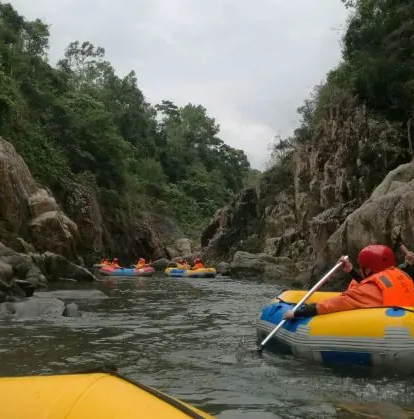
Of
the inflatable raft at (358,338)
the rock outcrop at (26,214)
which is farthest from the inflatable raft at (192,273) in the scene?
the inflatable raft at (358,338)

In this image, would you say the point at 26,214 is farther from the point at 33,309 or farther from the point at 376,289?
the point at 376,289

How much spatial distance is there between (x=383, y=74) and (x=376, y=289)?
57.2 feet

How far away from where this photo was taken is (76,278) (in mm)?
17484

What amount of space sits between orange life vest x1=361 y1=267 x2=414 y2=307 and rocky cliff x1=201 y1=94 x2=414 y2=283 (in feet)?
21.1

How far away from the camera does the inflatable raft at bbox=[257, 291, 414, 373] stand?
16.2ft

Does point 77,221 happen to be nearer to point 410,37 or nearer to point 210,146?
point 410,37

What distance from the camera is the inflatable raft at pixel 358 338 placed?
4945 mm

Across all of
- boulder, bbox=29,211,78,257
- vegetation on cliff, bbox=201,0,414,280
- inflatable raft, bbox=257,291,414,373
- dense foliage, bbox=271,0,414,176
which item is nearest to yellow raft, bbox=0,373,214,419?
inflatable raft, bbox=257,291,414,373

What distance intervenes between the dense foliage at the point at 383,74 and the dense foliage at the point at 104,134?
13.1 metres

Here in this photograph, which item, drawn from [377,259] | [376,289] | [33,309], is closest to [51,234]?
[33,309]

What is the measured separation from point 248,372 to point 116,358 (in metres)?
1.47

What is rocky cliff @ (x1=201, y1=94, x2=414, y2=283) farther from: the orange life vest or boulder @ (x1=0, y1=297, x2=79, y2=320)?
boulder @ (x1=0, y1=297, x2=79, y2=320)

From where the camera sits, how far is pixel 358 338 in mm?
5152

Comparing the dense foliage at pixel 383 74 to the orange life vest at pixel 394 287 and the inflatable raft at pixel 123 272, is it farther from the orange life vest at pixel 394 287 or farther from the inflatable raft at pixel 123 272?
the orange life vest at pixel 394 287
